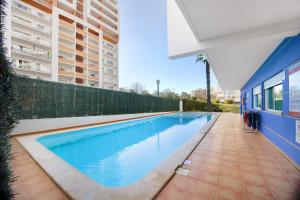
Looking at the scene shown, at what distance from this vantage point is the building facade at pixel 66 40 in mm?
20547

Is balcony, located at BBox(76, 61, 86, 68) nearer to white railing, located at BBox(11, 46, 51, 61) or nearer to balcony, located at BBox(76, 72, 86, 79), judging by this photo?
balcony, located at BBox(76, 72, 86, 79)

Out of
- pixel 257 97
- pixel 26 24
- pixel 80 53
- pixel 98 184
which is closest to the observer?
pixel 98 184

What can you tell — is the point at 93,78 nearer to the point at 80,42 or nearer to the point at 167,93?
the point at 80,42

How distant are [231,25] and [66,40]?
96.8ft

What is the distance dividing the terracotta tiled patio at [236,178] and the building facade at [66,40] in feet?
78.8

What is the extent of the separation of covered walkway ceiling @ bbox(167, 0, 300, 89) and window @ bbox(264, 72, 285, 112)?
95 centimetres

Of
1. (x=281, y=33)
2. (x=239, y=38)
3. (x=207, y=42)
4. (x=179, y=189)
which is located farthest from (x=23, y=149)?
(x=281, y=33)

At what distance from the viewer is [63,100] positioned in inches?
301

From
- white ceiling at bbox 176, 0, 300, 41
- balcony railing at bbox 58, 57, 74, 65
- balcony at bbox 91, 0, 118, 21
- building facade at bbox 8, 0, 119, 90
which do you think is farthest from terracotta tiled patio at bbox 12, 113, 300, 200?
balcony at bbox 91, 0, 118, 21

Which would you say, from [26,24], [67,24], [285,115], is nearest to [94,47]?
[67,24]

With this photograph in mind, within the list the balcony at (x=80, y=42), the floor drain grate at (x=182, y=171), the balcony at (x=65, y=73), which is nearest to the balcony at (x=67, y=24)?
the balcony at (x=80, y=42)

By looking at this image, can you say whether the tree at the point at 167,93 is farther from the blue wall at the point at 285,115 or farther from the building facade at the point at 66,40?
the blue wall at the point at 285,115

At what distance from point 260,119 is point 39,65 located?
28.3 m

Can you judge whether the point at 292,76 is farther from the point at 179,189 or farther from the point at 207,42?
the point at 179,189
